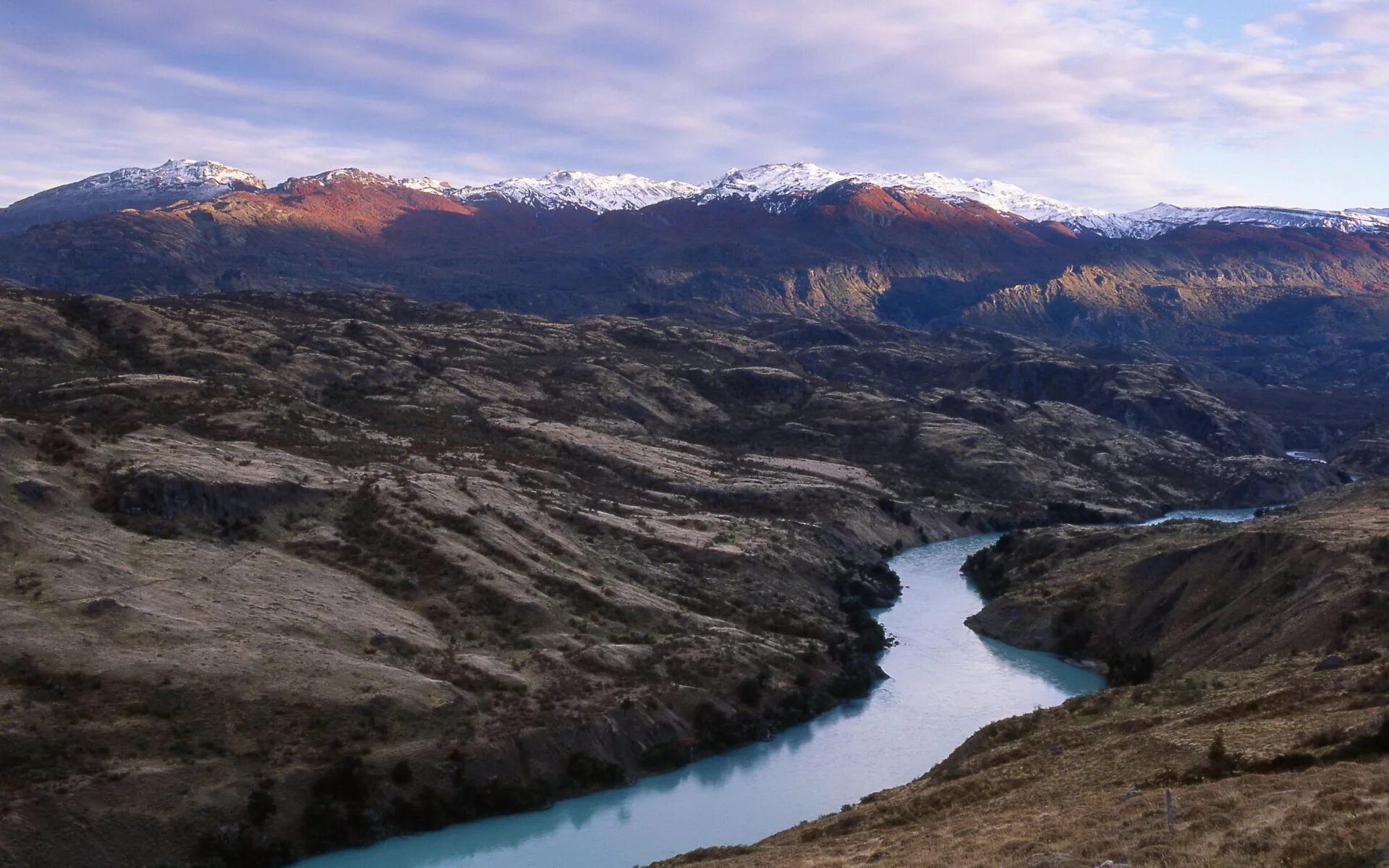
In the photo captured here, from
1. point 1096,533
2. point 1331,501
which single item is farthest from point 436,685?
point 1331,501

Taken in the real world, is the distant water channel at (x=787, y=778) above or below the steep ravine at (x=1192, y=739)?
below

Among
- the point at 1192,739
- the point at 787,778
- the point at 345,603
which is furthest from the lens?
the point at 345,603

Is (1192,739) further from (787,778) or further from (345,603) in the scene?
(345,603)

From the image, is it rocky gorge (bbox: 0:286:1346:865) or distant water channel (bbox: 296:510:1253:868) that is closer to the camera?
rocky gorge (bbox: 0:286:1346:865)

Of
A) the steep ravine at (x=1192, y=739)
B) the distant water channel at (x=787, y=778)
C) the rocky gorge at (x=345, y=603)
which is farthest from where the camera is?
the distant water channel at (x=787, y=778)

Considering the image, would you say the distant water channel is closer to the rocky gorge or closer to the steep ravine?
the rocky gorge

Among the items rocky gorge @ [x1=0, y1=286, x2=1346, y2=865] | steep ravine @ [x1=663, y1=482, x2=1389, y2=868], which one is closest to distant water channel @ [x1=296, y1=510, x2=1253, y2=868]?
rocky gorge @ [x1=0, y1=286, x2=1346, y2=865]

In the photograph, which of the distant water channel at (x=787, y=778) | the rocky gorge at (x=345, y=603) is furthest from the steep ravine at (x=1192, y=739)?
the rocky gorge at (x=345, y=603)

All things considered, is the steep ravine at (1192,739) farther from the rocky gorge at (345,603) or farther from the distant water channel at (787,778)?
the rocky gorge at (345,603)

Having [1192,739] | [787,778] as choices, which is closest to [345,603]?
[787,778]
